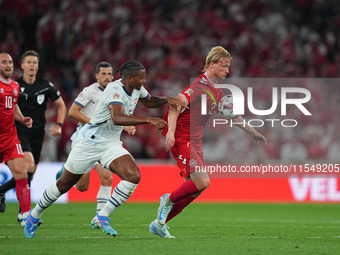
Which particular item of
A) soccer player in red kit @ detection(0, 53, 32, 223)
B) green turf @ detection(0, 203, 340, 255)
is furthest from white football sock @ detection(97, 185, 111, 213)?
soccer player in red kit @ detection(0, 53, 32, 223)

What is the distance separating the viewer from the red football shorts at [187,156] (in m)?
7.83

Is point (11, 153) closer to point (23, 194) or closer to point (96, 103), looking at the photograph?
point (23, 194)

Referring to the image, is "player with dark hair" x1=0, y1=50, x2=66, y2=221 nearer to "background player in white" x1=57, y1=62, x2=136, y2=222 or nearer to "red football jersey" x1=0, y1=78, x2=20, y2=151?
"background player in white" x1=57, y1=62, x2=136, y2=222

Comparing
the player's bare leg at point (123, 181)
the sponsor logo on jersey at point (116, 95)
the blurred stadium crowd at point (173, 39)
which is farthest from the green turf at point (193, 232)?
the blurred stadium crowd at point (173, 39)

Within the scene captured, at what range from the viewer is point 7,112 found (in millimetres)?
9219

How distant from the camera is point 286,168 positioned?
→ 51.7ft

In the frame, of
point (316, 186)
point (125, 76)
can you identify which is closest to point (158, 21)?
point (316, 186)

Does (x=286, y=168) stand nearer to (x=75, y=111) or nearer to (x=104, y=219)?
(x=75, y=111)

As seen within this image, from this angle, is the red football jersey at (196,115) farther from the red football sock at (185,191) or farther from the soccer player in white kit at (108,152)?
the red football sock at (185,191)

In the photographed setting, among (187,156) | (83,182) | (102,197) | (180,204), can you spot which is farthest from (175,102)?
(83,182)

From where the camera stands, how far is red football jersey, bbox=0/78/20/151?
29.9 ft

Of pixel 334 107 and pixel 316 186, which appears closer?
pixel 316 186

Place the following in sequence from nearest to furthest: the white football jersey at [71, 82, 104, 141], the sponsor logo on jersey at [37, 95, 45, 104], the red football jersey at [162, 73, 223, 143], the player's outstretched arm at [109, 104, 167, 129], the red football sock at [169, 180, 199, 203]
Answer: the player's outstretched arm at [109, 104, 167, 129] < the red football sock at [169, 180, 199, 203] < the red football jersey at [162, 73, 223, 143] < the white football jersey at [71, 82, 104, 141] < the sponsor logo on jersey at [37, 95, 45, 104]

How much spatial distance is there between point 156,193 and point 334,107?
5443 mm
